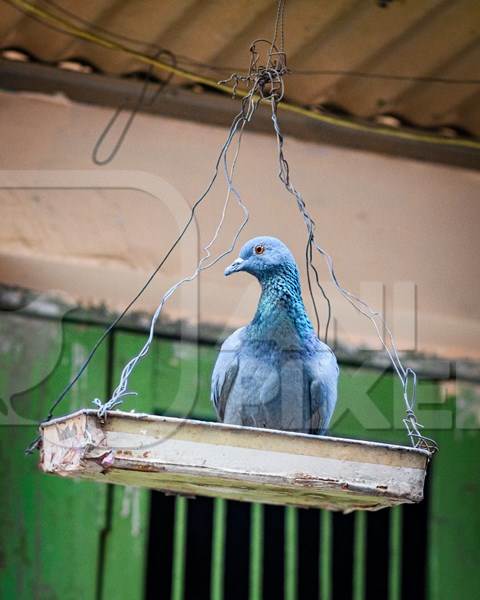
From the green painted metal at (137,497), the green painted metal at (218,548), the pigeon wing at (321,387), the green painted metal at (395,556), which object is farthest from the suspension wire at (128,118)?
the green painted metal at (395,556)

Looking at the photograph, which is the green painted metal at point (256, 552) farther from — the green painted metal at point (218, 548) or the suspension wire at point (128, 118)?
the suspension wire at point (128, 118)

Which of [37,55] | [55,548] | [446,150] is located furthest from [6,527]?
[446,150]

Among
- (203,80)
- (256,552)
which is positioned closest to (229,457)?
(256,552)

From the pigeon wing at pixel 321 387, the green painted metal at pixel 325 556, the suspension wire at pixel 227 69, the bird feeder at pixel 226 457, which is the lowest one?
the green painted metal at pixel 325 556

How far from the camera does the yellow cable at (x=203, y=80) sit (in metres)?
3.65

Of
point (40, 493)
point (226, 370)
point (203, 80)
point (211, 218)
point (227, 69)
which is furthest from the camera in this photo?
point (211, 218)

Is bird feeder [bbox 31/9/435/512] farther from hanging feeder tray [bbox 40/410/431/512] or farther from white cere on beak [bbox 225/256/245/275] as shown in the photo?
white cere on beak [bbox 225/256/245/275]

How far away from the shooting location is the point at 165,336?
3.87m

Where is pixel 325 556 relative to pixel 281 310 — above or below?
below

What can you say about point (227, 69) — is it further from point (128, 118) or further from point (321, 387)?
point (321, 387)

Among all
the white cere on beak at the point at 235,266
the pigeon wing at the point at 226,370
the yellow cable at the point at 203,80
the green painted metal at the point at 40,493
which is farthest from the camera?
the yellow cable at the point at 203,80

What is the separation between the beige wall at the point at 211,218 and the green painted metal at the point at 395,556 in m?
0.64

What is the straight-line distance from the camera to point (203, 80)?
382cm

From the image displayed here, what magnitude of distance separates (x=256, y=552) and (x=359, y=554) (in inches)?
14.9
